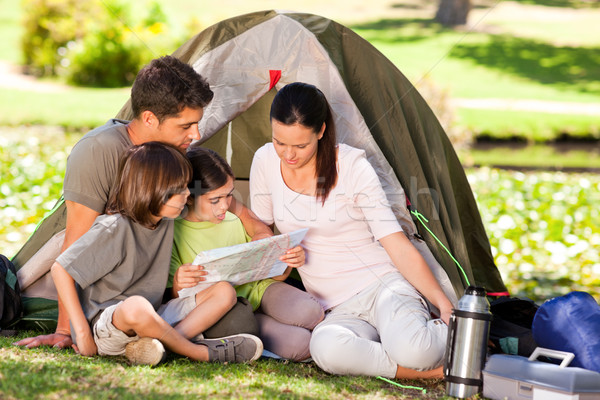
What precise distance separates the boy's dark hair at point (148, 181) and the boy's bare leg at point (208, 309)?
0.36 m

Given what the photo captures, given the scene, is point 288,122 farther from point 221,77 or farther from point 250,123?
point 250,123

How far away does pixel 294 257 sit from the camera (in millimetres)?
3148

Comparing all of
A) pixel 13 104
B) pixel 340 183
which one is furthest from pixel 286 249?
pixel 13 104

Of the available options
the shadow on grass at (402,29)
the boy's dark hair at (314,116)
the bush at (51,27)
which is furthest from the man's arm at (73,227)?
the shadow on grass at (402,29)

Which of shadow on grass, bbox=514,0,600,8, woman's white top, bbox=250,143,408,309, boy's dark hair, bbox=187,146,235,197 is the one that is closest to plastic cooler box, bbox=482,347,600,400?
woman's white top, bbox=250,143,408,309

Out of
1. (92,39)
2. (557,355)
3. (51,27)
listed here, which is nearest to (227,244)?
(557,355)

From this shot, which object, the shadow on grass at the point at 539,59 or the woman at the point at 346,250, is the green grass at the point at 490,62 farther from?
the woman at the point at 346,250

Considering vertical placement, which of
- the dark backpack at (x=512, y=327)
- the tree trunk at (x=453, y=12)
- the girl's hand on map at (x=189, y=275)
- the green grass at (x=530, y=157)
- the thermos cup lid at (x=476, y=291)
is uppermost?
the tree trunk at (x=453, y=12)

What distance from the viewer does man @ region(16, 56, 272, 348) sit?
3.05 meters

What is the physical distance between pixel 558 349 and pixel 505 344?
35 centimetres

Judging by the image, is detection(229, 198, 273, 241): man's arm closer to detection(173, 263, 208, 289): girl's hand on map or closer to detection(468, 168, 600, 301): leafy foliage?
detection(173, 263, 208, 289): girl's hand on map

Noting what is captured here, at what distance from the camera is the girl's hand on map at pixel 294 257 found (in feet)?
10.3

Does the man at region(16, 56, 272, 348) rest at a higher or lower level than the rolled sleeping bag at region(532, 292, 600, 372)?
higher

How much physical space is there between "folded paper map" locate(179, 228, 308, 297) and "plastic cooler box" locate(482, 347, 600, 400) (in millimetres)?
946
